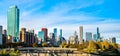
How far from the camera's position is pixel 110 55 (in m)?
Result: 106

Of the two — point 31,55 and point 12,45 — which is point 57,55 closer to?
point 31,55

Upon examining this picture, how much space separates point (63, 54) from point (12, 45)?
10127 cm

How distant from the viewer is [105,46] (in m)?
141

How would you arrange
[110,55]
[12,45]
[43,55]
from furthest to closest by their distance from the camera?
1. [12,45]
2. [110,55]
3. [43,55]

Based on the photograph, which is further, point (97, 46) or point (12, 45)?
point (12, 45)

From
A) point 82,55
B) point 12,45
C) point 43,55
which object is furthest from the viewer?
point 12,45

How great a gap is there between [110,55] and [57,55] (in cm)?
1901

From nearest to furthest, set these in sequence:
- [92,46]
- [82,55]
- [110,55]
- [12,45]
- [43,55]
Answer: [82,55]
[43,55]
[110,55]
[92,46]
[12,45]

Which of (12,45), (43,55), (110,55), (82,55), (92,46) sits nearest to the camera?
(82,55)

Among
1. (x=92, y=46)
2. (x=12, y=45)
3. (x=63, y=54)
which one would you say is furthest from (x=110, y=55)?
(x=12, y=45)

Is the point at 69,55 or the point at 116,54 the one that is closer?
the point at 69,55

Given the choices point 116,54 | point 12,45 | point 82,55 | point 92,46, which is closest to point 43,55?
point 82,55

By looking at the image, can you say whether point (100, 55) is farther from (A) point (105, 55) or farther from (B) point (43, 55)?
(B) point (43, 55)

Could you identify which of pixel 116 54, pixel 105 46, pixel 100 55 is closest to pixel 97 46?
pixel 105 46
